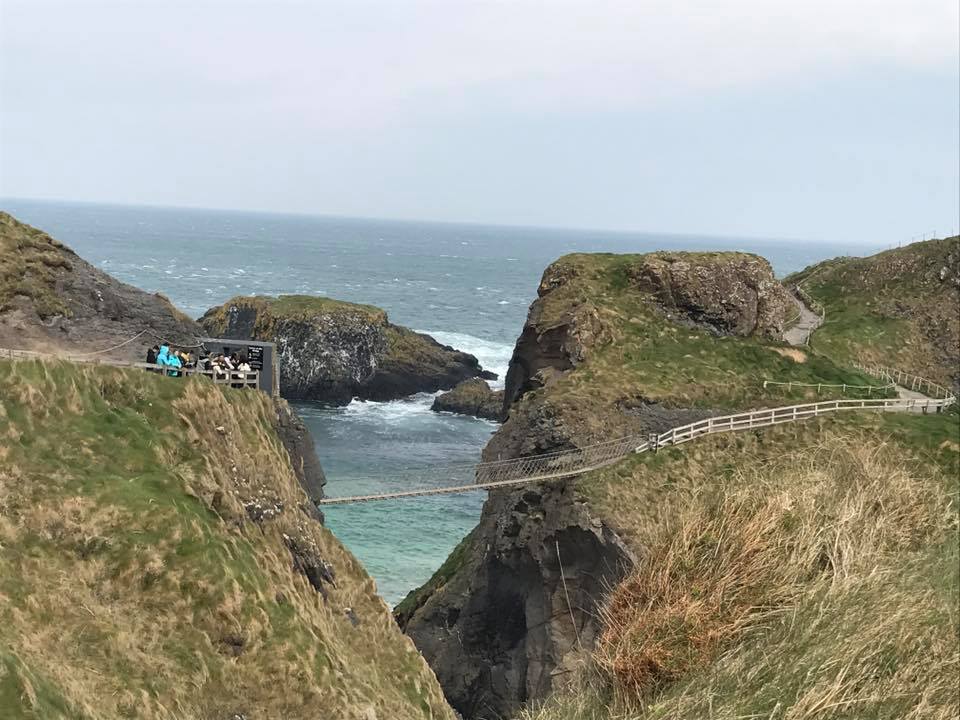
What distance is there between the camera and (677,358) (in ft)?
134

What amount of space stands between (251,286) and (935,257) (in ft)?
427

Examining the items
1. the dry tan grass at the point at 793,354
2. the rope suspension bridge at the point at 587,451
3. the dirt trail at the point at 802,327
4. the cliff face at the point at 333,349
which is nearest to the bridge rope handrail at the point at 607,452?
the rope suspension bridge at the point at 587,451

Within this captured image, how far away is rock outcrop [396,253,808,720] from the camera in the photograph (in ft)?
100

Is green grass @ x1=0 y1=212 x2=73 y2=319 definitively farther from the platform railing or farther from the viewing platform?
the platform railing

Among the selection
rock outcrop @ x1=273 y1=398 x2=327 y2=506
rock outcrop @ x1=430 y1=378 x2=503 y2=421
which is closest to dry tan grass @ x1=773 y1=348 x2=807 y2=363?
rock outcrop @ x1=273 y1=398 x2=327 y2=506

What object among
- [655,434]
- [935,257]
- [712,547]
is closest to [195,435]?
[712,547]

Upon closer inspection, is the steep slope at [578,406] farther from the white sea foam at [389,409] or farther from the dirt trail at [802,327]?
the white sea foam at [389,409]

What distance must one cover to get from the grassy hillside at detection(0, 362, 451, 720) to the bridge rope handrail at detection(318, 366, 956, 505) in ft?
20.5

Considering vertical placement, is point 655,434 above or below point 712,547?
below

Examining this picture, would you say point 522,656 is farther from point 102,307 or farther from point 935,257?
point 935,257

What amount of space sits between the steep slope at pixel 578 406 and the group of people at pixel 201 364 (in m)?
12.9

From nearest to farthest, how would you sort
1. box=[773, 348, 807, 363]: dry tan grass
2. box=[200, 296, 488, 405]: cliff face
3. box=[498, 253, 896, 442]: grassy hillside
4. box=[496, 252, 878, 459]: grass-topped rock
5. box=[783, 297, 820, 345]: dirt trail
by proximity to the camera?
box=[496, 252, 878, 459]: grass-topped rock → box=[498, 253, 896, 442]: grassy hillside → box=[773, 348, 807, 363]: dry tan grass → box=[783, 297, 820, 345]: dirt trail → box=[200, 296, 488, 405]: cliff face

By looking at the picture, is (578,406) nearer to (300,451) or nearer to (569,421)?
(569,421)

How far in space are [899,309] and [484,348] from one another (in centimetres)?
6520
